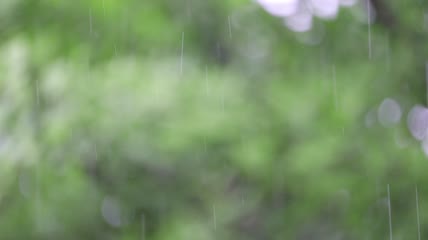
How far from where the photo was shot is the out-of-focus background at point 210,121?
95 cm

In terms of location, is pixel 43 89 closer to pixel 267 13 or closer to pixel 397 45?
pixel 267 13

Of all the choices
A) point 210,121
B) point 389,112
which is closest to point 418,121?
point 389,112

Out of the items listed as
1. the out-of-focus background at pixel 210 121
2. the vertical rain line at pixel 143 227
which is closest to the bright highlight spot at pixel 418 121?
the out-of-focus background at pixel 210 121

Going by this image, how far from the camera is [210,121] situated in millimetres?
931

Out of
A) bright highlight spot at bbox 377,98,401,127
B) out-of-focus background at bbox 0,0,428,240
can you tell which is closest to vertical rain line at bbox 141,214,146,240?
out-of-focus background at bbox 0,0,428,240

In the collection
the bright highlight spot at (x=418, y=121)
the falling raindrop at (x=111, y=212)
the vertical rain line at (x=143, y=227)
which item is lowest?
the vertical rain line at (x=143, y=227)

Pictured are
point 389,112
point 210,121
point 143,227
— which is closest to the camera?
point 210,121

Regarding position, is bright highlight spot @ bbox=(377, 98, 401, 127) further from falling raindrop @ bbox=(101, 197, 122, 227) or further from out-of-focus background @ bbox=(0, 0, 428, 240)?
falling raindrop @ bbox=(101, 197, 122, 227)

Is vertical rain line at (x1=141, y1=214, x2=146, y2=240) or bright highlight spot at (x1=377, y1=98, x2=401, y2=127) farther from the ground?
bright highlight spot at (x1=377, y1=98, x2=401, y2=127)

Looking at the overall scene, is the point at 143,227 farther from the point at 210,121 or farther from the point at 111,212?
the point at 210,121

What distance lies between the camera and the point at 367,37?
1240 mm

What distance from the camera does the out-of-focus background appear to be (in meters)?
0.95

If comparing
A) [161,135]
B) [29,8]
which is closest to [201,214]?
[161,135]

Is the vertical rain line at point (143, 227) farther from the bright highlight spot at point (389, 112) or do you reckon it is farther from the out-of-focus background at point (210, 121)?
the bright highlight spot at point (389, 112)
